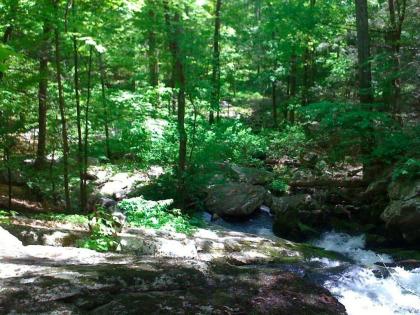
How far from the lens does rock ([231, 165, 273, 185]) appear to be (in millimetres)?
13938

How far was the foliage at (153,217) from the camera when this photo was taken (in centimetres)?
904

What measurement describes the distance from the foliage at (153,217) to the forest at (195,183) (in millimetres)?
43

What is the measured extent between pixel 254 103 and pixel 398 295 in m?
25.4

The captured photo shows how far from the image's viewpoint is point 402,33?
14.4 metres

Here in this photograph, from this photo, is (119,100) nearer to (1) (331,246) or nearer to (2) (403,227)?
(1) (331,246)

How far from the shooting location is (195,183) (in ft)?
37.6

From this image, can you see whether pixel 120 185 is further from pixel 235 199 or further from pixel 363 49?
pixel 363 49

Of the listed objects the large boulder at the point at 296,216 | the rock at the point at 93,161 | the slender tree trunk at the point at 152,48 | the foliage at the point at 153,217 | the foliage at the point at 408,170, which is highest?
the slender tree trunk at the point at 152,48

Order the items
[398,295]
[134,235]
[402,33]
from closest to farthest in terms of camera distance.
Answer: [398,295]
[134,235]
[402,33]

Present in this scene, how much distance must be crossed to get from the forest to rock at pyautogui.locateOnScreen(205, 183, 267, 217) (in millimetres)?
53

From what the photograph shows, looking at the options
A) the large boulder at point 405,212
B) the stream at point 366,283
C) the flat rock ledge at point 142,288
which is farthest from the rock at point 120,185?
the flat rock ledge at point 142,288

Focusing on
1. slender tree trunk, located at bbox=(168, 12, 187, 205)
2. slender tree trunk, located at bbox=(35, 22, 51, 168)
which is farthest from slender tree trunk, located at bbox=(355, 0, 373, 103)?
slender tree trunk, located at bbox=(35, 22, 51, 168)

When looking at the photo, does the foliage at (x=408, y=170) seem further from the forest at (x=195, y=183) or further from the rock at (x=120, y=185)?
the rock at (x=120, y=185)

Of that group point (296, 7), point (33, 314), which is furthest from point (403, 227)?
point (296, 7)
